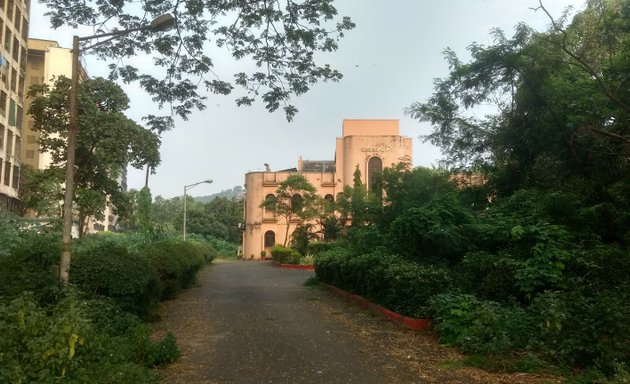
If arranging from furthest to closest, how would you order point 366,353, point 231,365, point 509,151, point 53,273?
point 509,151 < point 53,273 < point 366,353 < point 231,365

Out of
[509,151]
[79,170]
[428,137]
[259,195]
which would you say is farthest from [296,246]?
[509,151]

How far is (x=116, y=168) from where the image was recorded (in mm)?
22188

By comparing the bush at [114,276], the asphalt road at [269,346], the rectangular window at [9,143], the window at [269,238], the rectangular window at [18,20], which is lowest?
the asphalt road at [269,346]

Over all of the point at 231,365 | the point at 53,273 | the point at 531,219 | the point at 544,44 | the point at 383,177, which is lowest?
the point at 231,365

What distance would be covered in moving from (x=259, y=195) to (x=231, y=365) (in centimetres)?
4362

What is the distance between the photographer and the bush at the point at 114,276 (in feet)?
30.0

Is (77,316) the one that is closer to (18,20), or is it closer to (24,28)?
(18,20)

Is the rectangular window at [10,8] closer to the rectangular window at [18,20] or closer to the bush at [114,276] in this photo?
the rectangular window at [18,20]

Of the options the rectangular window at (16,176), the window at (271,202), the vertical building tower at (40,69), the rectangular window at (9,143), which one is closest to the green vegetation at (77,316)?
the rectangular window at (9,143)

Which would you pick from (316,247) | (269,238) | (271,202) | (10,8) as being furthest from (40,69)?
(316,247)

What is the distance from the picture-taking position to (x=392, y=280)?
1104cm

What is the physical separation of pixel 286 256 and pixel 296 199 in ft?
28.5

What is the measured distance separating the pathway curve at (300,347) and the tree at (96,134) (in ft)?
30.4

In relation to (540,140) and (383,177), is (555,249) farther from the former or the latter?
(383,177)
